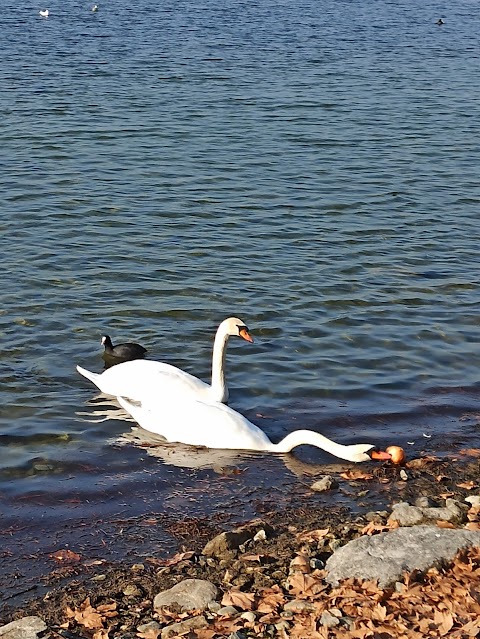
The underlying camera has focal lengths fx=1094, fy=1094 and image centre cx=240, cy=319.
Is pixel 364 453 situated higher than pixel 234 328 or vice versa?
pixel 234 328

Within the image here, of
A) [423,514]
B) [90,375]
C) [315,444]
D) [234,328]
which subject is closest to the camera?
[423,514]

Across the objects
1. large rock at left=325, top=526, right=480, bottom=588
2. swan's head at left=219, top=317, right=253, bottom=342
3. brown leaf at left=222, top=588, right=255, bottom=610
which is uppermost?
swan's head at left=219, top=317, right=253, bottom=342

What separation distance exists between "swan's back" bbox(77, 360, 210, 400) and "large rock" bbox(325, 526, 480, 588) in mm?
3362

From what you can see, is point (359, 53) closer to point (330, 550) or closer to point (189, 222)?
point (189, 222)

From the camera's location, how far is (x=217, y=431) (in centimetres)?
894

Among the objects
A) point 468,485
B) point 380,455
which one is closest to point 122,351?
point 380,455

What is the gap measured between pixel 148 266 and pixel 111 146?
607 centimetres

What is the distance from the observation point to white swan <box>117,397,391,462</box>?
8500 millimetres

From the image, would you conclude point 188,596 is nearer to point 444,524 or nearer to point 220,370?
point 444,524

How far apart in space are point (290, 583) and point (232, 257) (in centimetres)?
776

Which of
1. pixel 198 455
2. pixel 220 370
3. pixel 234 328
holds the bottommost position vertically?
pixel 198 455

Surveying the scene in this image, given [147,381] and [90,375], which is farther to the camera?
[90,375]

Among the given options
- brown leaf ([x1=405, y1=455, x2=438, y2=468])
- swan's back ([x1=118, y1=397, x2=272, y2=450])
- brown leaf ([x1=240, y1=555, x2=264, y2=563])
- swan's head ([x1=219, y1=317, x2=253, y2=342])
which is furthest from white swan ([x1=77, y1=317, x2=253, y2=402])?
brown leaf ([x1=240, y1=555, x2=264, y2=563])

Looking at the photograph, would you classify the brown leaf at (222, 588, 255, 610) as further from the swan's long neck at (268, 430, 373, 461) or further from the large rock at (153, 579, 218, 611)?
the swan's long neck at (268, 430, 373, 461)
